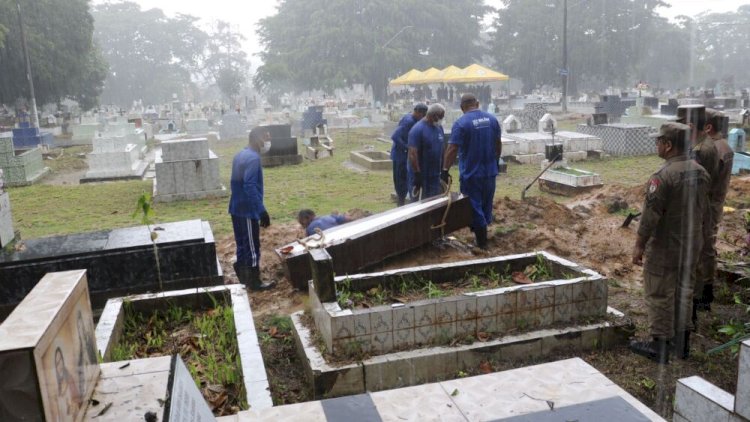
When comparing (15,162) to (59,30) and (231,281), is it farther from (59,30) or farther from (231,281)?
(59,30)

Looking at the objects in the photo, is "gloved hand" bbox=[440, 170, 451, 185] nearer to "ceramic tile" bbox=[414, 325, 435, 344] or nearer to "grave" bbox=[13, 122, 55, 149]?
"ceramic tile" bbox=[414, 325, 435, 344]

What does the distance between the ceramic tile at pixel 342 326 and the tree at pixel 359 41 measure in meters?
38.8

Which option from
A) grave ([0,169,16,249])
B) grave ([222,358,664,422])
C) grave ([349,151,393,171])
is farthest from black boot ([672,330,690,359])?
grave ([349,151,393,171])

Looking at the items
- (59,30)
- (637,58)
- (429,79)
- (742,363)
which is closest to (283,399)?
(742,363)

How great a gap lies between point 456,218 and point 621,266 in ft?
5.86

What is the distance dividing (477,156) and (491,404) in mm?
4429

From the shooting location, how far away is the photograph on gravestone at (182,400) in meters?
1.89

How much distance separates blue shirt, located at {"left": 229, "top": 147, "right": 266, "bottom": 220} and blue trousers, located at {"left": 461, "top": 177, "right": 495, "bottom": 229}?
2273 millimetres

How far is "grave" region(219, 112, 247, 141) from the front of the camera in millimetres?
23531

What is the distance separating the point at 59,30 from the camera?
90.8 ft

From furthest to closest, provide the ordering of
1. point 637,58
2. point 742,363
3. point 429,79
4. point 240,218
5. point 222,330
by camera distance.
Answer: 1. point 637,58
2. point 429,79
3. point 240,218
4. point 222,330
5. point 742,363

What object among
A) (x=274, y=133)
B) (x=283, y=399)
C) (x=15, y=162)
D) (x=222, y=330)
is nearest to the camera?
(x=283, y=399)

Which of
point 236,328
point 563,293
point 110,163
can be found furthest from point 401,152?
point 110,163

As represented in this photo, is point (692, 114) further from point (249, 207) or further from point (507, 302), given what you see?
point (249, 207)
